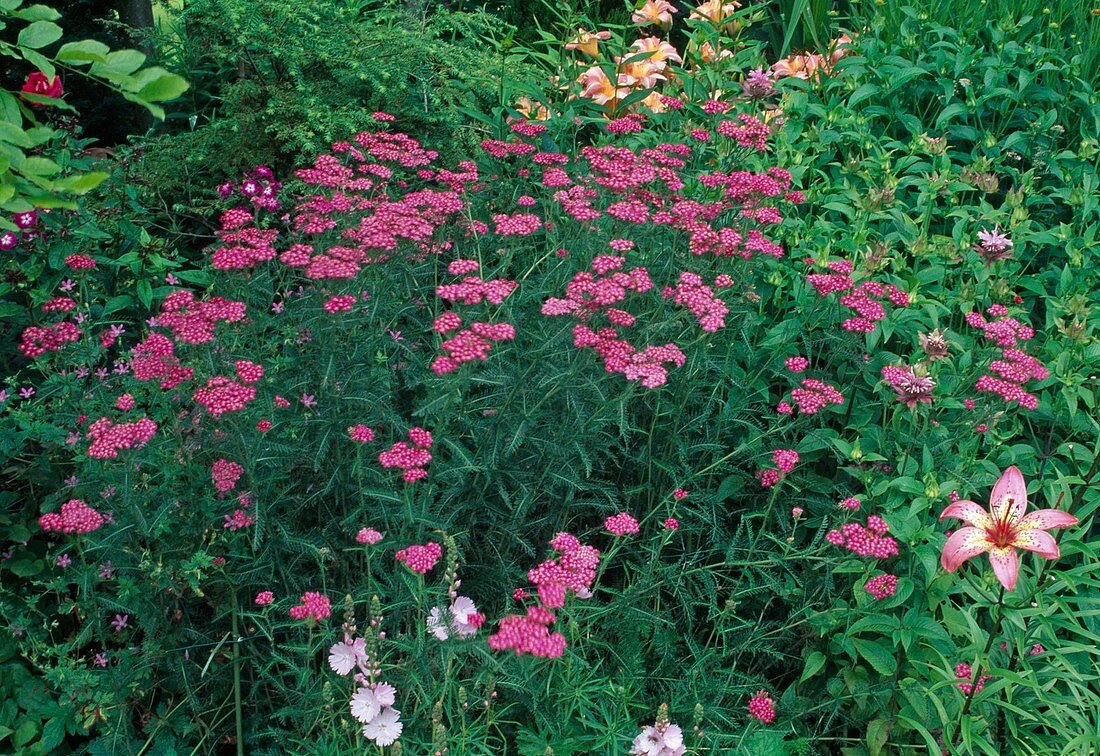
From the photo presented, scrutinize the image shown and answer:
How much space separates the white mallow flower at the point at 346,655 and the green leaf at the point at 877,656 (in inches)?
50.9

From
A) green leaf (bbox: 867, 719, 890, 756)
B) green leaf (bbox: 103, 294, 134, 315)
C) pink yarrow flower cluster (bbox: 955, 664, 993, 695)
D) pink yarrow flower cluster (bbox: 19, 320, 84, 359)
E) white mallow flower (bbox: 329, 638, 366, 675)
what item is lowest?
green leaf (bbox: 867, 719, 890, 756)

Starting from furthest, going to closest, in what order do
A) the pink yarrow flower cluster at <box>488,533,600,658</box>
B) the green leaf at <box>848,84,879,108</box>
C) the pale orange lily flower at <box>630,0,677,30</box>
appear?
1. the pale orange lily flower at <box>630,0,677,30</box>
2. the green leaf at <box>848,84,879,108</box>
3. the pink yarrow flower cluster at <box>488,533,600,658</box>

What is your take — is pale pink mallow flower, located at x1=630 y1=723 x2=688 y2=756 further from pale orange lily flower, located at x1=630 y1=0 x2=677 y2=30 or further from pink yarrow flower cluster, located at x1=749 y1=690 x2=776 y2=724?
pale orange lily flower, located at x1=630 y1=0 x2=677 y2=30

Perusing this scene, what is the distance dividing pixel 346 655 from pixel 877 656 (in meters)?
1.36

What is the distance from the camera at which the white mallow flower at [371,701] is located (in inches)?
80.4

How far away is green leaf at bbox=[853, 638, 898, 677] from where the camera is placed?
2.55m

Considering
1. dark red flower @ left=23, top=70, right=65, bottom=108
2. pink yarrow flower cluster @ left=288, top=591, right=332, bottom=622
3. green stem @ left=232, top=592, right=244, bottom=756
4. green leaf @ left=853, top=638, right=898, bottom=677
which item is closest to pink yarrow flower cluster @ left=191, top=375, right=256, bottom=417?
pink yarrow flower cluster @ left=288, top=591, right=332, bottom=622

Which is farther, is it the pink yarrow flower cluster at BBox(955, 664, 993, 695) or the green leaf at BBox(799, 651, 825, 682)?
the green leaf at BBox(799, 651, 825, 682)

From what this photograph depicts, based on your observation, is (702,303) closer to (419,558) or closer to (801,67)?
(419,558)

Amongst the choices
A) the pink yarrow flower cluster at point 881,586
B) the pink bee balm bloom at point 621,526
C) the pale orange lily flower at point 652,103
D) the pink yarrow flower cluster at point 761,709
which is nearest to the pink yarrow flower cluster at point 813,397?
the pink yarrow flower cluster at point 881,586

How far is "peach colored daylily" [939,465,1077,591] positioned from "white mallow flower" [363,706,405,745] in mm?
1207

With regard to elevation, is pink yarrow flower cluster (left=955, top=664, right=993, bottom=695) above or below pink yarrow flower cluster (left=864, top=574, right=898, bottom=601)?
below

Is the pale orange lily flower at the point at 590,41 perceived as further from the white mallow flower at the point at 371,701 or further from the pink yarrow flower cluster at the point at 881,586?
the white mallow flower at the point at 371,701

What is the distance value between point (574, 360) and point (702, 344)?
44cm
